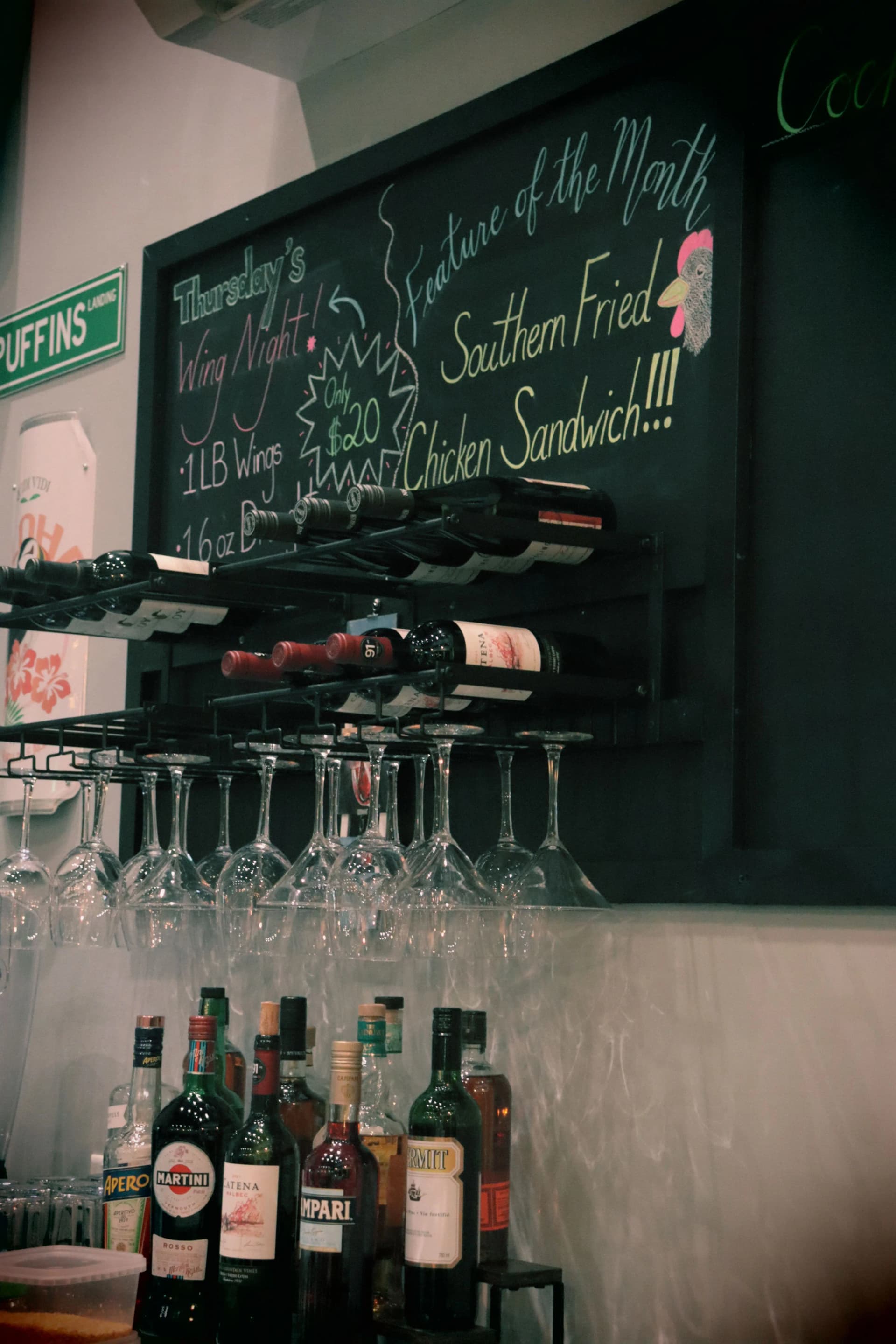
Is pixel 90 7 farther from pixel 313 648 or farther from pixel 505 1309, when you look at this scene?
pixel 505 1309

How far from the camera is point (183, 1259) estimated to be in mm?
2191

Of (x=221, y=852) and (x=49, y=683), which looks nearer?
(x=221, y=852)

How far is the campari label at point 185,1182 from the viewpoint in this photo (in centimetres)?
221

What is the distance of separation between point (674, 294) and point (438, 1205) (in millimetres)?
1252

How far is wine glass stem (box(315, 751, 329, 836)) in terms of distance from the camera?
7.22 feet

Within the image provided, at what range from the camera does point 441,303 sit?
8.63ft

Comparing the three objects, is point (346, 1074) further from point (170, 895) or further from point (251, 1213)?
point (170, 895)

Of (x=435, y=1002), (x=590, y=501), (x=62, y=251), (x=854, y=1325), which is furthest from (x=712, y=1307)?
(x=62, y=251)

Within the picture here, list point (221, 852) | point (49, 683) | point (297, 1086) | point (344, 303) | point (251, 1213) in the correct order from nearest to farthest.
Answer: point (251, 1213) < point (297, 1086) < point (221, 852) < point (344, 303) < point (49, 683)

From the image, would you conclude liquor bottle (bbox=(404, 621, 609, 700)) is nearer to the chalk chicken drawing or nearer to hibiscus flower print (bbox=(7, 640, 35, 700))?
the chalk chicken drawing

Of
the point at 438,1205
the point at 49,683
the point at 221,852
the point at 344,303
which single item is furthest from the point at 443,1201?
the point at 49,683

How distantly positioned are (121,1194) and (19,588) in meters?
0.92

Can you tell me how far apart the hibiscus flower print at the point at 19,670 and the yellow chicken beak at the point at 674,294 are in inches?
71.9

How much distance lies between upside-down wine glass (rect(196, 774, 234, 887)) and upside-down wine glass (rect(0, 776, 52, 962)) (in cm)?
25
